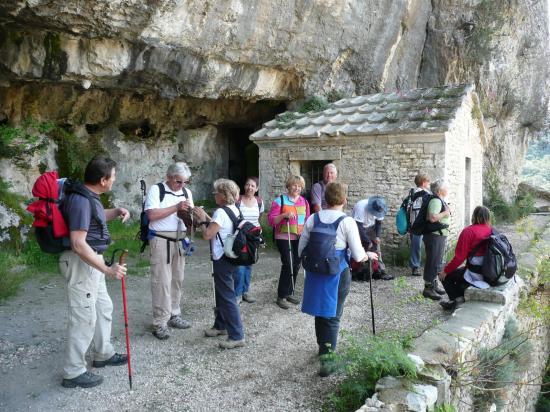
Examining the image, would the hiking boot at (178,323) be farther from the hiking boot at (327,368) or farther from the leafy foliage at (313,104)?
the leafy foliage at (313,104)

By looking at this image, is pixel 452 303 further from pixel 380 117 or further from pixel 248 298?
pixel 380 117

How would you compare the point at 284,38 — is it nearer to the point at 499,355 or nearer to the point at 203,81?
the point at 203,81

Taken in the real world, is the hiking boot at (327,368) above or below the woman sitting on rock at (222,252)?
below

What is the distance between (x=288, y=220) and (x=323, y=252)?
2.00 metres

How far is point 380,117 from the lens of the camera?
9117mm

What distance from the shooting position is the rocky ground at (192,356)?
11.6 feet

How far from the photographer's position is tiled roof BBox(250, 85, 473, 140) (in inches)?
333

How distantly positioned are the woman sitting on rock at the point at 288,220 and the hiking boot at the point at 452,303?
199 cm

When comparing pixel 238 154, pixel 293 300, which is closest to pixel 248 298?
pixel 293 300

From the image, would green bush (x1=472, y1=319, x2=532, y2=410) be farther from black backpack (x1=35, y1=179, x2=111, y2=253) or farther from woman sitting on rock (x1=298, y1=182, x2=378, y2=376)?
black backpack (x1=35, y1=179, x2=111, y2=253)

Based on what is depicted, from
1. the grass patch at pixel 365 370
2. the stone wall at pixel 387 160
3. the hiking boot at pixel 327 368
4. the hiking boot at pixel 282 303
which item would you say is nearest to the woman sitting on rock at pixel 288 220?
the hiking boot at pixel 282 303

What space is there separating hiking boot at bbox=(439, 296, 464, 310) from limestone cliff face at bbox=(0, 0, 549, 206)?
6389mm

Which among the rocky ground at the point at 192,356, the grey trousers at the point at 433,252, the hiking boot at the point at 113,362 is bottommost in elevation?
the rocky ground at the point at 192,356

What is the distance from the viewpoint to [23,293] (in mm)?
6582
